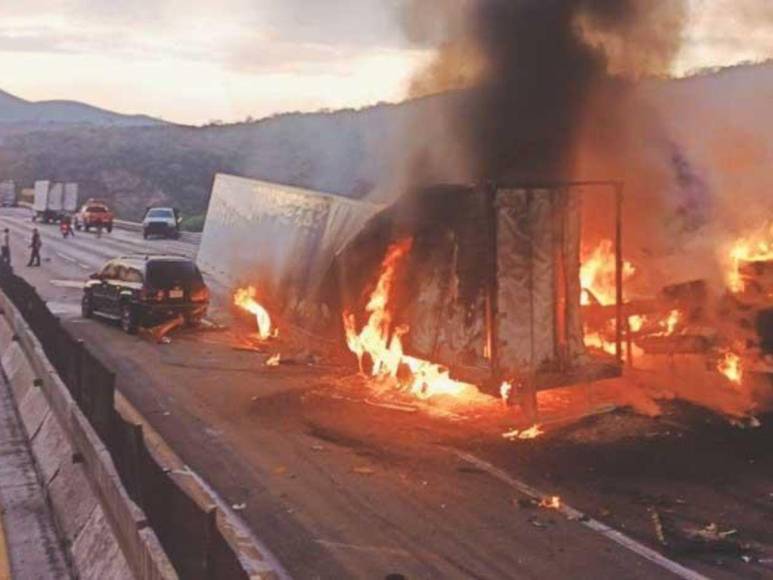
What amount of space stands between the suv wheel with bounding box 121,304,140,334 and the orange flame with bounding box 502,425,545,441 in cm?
1129

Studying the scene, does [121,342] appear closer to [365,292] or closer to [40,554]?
[365,292]

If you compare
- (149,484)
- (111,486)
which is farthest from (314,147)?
(149,484)

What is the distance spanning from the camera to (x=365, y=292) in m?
15.5

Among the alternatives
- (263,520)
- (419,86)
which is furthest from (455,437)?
(419,86)

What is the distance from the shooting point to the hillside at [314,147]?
1981 centimetres

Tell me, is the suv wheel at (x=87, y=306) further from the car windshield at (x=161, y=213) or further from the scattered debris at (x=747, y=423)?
the car windshield at (x=161, y=213)

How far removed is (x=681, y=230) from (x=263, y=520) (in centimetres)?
1046

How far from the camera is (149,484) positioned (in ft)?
21.8

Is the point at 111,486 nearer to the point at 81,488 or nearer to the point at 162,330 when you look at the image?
the point at 81,488

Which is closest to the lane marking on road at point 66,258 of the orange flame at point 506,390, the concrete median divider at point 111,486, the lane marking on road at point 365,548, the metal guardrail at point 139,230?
the metal guardrail at point 139,230

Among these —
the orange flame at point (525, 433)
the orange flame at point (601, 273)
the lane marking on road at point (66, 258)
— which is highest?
the orange flame at point (601, 273)

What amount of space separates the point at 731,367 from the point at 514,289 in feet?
10.9

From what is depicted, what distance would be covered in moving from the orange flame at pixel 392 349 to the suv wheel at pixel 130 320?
728 cm

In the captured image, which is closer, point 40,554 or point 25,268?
point 40,554
